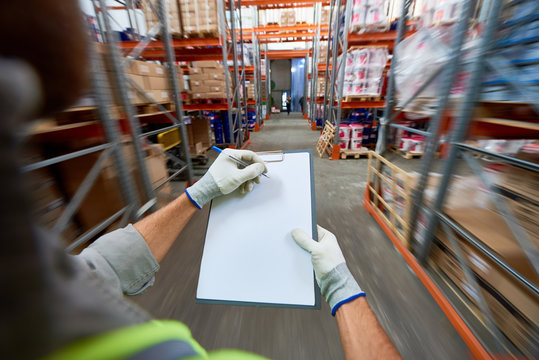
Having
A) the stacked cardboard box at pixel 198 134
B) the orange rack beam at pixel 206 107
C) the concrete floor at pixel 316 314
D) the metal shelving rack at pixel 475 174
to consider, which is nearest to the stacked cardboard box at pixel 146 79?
the orange rack beam at pixel 206 107

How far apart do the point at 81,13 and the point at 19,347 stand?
36cm

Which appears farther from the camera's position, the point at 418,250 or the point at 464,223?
the point at 418,250

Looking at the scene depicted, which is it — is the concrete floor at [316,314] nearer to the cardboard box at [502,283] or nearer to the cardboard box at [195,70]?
the cardboard box at [502,283]

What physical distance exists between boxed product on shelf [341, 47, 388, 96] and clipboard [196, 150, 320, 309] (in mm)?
4236

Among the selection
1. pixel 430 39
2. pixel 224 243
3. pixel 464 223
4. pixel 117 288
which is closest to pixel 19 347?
pixel 117 288

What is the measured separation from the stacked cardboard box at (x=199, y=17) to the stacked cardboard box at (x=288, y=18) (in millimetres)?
6613

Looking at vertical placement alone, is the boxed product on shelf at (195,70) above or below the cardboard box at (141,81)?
above

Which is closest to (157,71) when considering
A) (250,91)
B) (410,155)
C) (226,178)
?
(226,178)

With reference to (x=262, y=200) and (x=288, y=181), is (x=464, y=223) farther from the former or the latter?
(x=262, y=200)

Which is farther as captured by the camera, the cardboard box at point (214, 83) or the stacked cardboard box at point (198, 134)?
the stacked cardboard box at point (198, 134)

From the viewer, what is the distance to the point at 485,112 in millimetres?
2062

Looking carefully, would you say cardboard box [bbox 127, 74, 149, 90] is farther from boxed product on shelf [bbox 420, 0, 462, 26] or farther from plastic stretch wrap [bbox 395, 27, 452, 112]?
boxed product on shelf [bbox 420, 0, 462, 26]

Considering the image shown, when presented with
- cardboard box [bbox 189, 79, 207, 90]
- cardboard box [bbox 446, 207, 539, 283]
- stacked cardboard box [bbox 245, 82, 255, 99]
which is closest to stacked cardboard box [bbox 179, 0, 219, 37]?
cardboard box [bbox 189, 79, 207, 90]

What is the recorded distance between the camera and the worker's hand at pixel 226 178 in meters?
1.36
